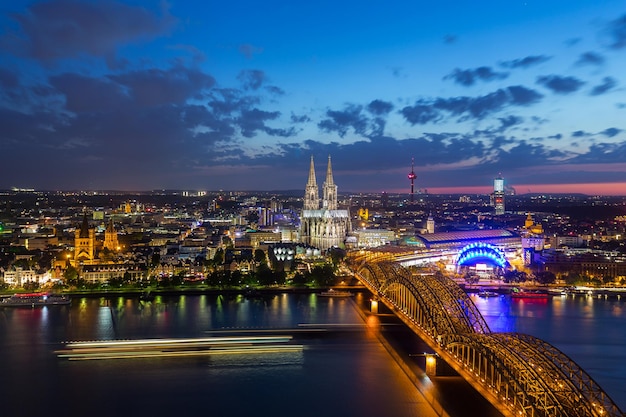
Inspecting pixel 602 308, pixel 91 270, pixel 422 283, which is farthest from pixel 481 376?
pixel 91 270

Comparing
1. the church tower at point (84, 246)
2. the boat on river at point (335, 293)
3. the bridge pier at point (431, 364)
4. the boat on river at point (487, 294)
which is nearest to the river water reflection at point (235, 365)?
the bridge pier at point (431, 364)

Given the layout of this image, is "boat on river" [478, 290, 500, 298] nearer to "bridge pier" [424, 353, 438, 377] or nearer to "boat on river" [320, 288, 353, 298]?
"boat on river" [320, 288, 353, 298]

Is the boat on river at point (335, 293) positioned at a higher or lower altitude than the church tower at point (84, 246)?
lower

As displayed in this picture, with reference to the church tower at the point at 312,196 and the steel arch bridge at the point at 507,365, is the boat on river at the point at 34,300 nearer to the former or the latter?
the steel arch bridge at the point at 507,365

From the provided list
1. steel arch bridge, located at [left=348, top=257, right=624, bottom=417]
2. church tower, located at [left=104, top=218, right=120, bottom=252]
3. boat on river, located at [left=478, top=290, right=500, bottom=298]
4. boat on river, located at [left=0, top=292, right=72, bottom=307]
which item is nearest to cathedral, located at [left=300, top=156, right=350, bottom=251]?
church tower, located at [left=104, top=218, right=120, bottom=252]

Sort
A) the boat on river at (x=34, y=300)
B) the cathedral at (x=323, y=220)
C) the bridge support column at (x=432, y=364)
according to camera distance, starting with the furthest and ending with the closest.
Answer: the cathedral at (x=323, y=220), the boat on river at (x=34, y=300), the bridge support column at (x=432, y=364)

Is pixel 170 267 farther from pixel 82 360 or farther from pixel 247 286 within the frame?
pixel 82 360
